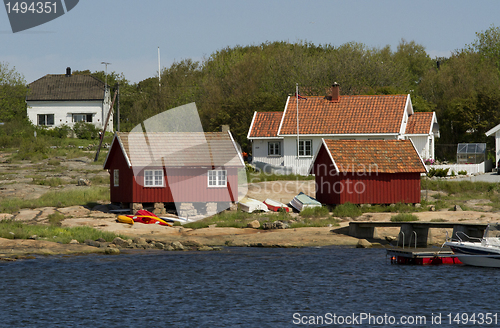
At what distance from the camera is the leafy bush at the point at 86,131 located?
6900 centimetres

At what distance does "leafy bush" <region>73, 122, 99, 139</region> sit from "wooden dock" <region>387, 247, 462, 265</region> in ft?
161

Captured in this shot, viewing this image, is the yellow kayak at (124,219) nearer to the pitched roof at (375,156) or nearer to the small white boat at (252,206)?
the small white boat at (252,206)

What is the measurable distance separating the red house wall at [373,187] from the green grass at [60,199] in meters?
14.2

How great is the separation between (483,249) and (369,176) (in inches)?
434

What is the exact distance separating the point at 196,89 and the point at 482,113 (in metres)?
33.7

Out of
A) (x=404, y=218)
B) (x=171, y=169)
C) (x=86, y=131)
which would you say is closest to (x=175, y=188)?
(x=171, y=169)

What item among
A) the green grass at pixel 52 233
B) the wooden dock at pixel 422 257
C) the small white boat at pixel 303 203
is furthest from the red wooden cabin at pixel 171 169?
the wooden dock at pixel 422 257

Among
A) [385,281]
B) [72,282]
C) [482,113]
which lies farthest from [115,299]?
[482,113]

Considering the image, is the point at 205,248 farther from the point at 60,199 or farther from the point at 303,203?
the point at 60,199

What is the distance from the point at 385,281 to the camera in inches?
893

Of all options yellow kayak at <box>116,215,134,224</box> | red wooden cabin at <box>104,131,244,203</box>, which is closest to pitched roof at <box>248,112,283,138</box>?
red wooden cabin at <box>104,131,244,203</box>

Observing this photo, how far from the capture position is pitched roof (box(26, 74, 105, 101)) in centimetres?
7219

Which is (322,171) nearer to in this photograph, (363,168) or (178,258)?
(363,168)

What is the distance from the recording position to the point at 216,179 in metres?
36.1
